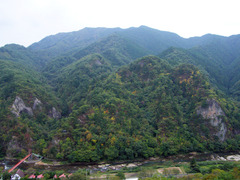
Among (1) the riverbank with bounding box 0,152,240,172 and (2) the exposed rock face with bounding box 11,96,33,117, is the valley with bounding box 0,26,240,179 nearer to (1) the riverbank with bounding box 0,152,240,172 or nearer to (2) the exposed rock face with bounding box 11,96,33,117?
(2) the exposed rock face with bounding box 11,96,33,117

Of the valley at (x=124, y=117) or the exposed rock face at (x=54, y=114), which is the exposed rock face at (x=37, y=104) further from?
the exposed rock face at (x=54, y=114)

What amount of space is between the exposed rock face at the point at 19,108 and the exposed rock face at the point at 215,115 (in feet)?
219

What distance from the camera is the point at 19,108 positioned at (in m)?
67.8

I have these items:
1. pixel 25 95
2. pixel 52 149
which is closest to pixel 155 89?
pixel 52 149

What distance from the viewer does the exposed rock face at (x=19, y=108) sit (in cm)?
6536

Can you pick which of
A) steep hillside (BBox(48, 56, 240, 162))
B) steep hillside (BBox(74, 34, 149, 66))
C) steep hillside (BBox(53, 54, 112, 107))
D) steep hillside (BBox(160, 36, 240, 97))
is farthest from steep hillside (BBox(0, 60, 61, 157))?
steep hillside (BBox(74, 34, 149, 66))

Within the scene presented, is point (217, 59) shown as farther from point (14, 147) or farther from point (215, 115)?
point (14, 147)

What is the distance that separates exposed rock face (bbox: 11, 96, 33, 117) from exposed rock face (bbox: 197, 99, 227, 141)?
66849mm

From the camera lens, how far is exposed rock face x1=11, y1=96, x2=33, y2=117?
65356mm

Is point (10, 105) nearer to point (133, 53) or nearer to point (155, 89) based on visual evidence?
point (155, 89)

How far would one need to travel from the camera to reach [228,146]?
2394 inches

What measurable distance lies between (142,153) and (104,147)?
12.4 metres

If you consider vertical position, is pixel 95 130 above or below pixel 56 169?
above

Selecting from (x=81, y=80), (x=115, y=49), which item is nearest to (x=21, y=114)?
(x=81, y=80)
